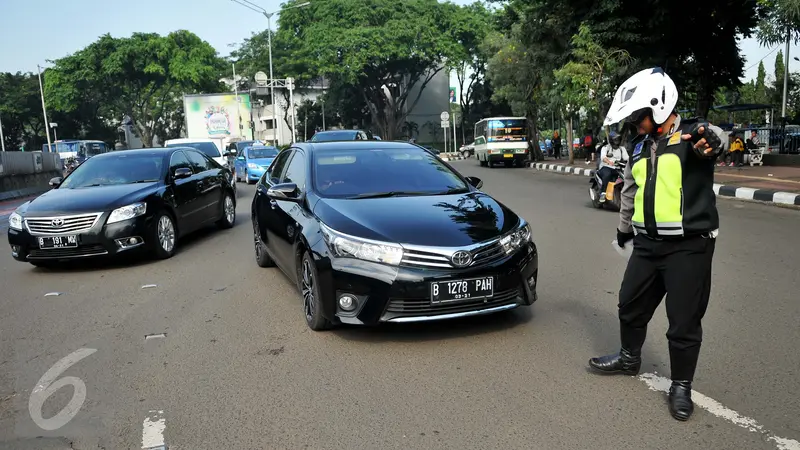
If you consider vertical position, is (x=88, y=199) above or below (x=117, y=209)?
above

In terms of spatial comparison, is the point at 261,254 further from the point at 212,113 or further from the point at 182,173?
the point at 212,113

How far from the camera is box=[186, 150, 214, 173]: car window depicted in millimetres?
10609

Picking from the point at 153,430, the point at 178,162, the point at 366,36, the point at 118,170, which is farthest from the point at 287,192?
the point at 366,36

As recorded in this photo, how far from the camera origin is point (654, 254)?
11.5 ft

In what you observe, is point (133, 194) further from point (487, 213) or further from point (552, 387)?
point (552, 387)

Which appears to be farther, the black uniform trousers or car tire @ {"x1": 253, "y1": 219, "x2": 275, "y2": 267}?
car tire @ {"x1": 253, "y1": 219, "x2": 275, "y2": 267}

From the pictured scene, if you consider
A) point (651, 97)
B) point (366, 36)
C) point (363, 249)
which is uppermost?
point (366, 36)

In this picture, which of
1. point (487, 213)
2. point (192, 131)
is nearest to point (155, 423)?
point (487, 213)

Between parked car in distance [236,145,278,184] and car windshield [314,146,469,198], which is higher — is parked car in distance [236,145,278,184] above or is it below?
below

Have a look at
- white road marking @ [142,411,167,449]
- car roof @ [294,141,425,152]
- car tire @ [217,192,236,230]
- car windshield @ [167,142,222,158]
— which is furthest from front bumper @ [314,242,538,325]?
car windshield @ [167,142,222,158]

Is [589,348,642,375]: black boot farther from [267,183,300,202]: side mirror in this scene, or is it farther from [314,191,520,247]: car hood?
[267,183,300,202]: side mirror

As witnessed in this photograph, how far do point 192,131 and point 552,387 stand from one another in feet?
129

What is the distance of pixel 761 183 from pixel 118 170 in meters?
13.9

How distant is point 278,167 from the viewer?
745cm
